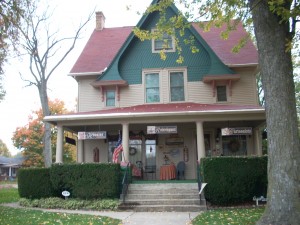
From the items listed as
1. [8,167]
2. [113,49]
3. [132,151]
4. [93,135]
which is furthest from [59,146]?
[8,167]

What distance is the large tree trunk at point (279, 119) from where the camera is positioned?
24.9 feet

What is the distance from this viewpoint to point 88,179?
13305 mm

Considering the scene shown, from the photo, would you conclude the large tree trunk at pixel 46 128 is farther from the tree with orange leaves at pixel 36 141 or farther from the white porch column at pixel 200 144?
the tree with orange leaves at pixel 36 141

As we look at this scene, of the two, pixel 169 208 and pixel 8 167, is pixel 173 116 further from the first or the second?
pixel 8 167

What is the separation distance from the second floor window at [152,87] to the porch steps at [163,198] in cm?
542

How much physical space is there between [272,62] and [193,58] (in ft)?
32.9

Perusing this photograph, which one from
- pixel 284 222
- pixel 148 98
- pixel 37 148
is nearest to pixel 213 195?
pixel 284 222

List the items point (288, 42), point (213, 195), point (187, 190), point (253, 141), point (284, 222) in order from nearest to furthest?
point (284, 222) < point (288, 42) < point (213, 195) < point (187, 190) < point (253, 141)

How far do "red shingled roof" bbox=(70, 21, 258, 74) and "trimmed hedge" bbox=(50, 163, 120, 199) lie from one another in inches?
267

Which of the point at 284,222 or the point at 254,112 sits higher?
the point at 254,112

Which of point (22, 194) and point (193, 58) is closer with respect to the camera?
point (22, 194)

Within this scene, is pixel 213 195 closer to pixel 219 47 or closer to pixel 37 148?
pixel 219 47

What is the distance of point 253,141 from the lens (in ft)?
57.1

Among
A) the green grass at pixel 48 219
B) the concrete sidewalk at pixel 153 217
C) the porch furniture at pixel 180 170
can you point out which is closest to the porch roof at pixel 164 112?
the porch furniture at pixel 180 170
